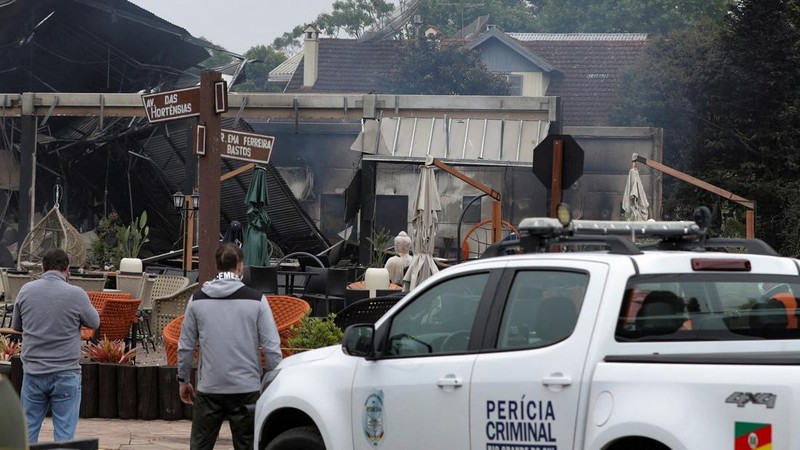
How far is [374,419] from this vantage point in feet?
22.3

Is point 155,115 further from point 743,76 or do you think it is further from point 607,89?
point 607,89

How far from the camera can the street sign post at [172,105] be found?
12.3 metres

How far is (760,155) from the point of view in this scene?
40.7 metres

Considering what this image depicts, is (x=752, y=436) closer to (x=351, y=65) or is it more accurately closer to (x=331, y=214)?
(x=331, y=214)

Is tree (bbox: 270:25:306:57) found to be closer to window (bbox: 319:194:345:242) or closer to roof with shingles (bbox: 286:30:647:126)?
roof with shingles (bbox: 286:30:647:126)

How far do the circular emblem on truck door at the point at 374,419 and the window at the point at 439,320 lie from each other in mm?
230

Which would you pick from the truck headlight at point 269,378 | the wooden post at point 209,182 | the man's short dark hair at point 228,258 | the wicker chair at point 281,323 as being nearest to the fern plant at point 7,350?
the wicker chair at point 281,323

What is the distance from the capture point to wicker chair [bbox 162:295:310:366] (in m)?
12.0

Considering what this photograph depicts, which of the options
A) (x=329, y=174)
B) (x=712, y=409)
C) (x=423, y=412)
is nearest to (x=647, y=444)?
(x=712, y=409)

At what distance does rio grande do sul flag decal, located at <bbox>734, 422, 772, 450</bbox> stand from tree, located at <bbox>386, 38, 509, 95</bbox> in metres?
52.7

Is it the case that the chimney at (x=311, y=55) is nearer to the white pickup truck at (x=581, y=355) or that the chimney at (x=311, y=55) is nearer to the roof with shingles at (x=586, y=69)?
the roof with shingles at (x=586, y=69)

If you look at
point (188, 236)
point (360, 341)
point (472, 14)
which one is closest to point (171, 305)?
point (188, 236)

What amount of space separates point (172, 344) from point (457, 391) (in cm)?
594

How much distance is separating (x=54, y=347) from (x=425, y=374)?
3.21 m
